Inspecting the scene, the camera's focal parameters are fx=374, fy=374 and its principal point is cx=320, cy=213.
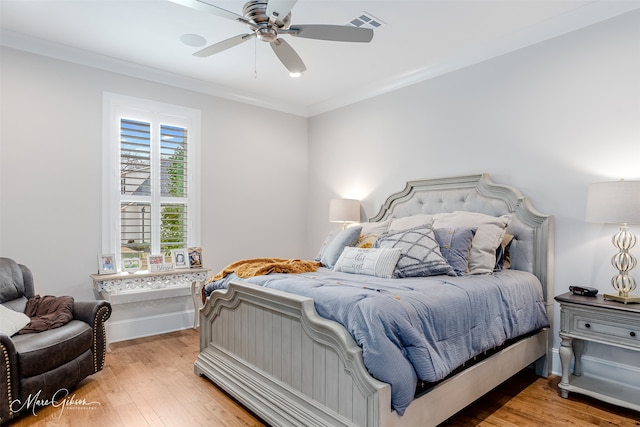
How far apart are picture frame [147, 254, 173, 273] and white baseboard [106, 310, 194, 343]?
1.75 feet

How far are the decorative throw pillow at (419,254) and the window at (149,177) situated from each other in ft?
7.84

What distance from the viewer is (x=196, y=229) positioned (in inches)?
165

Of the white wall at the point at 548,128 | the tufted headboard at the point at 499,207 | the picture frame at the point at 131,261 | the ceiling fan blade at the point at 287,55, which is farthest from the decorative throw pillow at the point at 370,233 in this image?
the picture frame at the point at 131,261

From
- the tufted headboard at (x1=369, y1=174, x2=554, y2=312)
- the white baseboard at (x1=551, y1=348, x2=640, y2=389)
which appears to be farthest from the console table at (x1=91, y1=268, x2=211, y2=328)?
the white baseboard at (x1=551, y1=348, x2=640, y2=389)

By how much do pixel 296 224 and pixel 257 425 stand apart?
125 inches

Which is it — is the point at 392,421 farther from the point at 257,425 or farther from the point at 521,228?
the point at 521,228

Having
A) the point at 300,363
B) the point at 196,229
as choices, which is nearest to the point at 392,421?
the point at 300,363

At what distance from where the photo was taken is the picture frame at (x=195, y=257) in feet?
13.1

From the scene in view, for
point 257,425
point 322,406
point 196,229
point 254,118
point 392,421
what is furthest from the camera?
point 254,118

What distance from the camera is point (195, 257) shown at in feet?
13.2

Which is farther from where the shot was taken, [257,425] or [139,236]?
[139,236]

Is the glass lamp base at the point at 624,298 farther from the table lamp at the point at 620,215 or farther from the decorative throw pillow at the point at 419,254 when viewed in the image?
the decorative throw pillow at the point at 419,254

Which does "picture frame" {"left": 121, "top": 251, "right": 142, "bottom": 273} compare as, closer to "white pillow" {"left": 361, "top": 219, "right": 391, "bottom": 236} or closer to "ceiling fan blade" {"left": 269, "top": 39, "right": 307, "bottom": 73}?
"white pillow" {"left": 361, "top": 219, "right": 391, "bottom": 236}

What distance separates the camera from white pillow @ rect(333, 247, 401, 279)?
2654 millimetres
